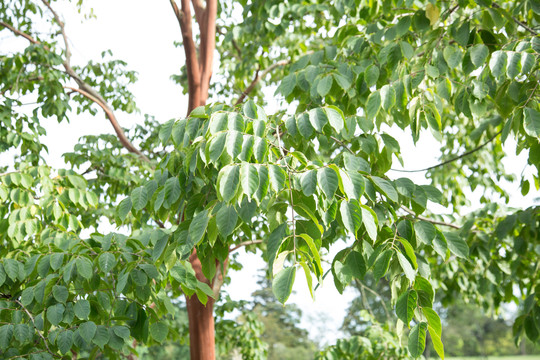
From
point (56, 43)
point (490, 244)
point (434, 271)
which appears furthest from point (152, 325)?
point (56, 43)

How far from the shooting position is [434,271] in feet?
16.0

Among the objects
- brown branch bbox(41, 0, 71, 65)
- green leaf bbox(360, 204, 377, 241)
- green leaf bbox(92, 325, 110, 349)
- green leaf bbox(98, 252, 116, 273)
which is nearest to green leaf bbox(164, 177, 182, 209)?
green leaf bbox(98, 252, 116, 273)

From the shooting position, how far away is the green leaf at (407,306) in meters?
1.38

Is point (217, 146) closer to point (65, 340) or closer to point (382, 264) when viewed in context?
point (382, 264)

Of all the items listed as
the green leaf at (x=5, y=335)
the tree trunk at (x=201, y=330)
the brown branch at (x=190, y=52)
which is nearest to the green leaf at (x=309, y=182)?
the green leaf at (x=5, y=335)

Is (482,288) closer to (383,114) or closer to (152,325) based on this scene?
(383,114)

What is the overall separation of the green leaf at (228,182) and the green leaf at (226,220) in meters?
0.14

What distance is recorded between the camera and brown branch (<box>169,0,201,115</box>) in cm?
482

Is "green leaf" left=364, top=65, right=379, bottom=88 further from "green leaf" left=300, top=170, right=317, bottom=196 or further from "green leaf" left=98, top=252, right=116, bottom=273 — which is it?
"green leaf" left=98, top=252, right=116, bottom=273

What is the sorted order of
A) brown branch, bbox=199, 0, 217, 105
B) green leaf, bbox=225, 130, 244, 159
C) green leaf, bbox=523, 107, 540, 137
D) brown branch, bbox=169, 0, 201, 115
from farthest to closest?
brown branch, bbox=199, 0, 217, 105, brown branch, bbox=169, 0, 201, 115, green leaf, bbox=523, 107, 540, 137, green leaf, bbox=225, 130, 244, 159

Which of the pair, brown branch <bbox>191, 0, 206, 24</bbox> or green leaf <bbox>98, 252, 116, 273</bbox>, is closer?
green leaf <bbox>98, 252, 116, 273</bbox>

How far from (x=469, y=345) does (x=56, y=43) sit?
43.2 m

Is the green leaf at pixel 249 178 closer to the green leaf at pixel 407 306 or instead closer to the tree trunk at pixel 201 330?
the green leaf at pixel 407 306

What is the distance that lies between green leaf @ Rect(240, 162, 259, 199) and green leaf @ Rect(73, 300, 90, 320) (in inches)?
40.2
